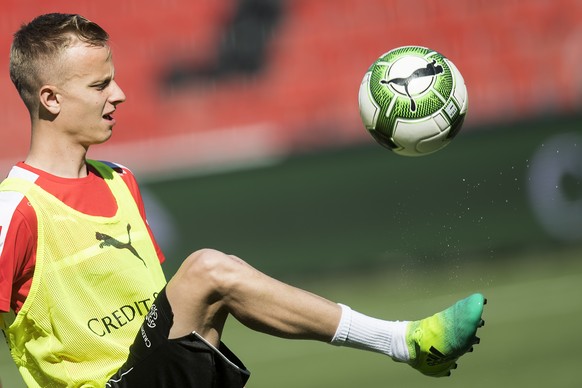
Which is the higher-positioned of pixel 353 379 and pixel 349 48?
pixel 349 48

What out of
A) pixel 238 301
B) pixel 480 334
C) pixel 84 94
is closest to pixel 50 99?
pixel 84 94

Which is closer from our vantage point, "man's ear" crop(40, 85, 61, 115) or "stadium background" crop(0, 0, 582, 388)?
"man's ear" crop(40, 85, 61, 115)

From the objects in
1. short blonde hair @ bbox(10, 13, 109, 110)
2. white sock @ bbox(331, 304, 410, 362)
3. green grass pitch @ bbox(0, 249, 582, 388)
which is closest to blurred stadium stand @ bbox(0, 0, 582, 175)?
green grass pitch @ bbox(0, 249, 582, 388)

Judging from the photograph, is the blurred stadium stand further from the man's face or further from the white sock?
the white sock

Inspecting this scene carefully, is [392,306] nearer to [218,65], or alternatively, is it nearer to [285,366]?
[285,366]

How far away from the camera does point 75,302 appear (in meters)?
3.96

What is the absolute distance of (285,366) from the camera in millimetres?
6816

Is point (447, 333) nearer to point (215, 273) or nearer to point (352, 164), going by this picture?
point (215, 273)

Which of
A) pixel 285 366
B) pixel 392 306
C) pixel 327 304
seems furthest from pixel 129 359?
pixel 392 306

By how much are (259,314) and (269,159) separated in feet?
16.4

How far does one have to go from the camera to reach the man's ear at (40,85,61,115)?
418 centimetres

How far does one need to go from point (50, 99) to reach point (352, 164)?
457cm

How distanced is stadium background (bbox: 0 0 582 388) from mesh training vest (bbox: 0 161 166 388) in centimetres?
245

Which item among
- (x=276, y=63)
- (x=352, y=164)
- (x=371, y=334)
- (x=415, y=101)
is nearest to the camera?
(x=371, y=334)
